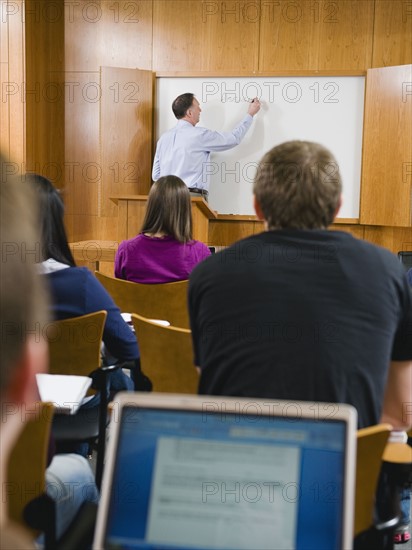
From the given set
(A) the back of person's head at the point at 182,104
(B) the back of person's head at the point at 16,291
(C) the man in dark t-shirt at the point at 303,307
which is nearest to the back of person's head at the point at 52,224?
(C) the man in dark t-shirt at the point at 303,307

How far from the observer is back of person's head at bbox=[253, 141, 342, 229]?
1519 mm

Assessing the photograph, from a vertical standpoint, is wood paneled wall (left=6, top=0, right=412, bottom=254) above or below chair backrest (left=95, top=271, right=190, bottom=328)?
above

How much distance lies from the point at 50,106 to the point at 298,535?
21.7 ft

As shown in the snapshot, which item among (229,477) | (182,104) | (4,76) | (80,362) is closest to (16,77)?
(4,76)

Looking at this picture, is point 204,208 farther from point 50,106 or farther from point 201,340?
point 201,340

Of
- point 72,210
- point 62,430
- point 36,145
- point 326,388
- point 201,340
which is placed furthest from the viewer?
point 72,210

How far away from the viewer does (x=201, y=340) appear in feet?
4.96

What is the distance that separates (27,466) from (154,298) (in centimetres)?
171

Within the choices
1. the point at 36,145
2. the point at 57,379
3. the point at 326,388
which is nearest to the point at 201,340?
the point at 326,388

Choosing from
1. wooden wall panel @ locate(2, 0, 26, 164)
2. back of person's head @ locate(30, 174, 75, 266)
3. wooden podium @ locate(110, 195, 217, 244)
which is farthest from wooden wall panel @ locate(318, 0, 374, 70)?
back of person's head @ locate(30, 174, 75, 266)

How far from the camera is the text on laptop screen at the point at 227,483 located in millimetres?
839

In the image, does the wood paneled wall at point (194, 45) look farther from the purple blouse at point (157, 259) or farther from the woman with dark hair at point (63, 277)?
the woman with dark hair at point (63, 277)

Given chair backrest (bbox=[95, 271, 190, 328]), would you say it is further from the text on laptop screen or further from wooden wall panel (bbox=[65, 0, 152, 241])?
wooden wall panel (bbox=[65, 0, 152, 241])

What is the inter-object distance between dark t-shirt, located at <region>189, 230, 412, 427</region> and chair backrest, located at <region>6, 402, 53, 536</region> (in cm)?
40
